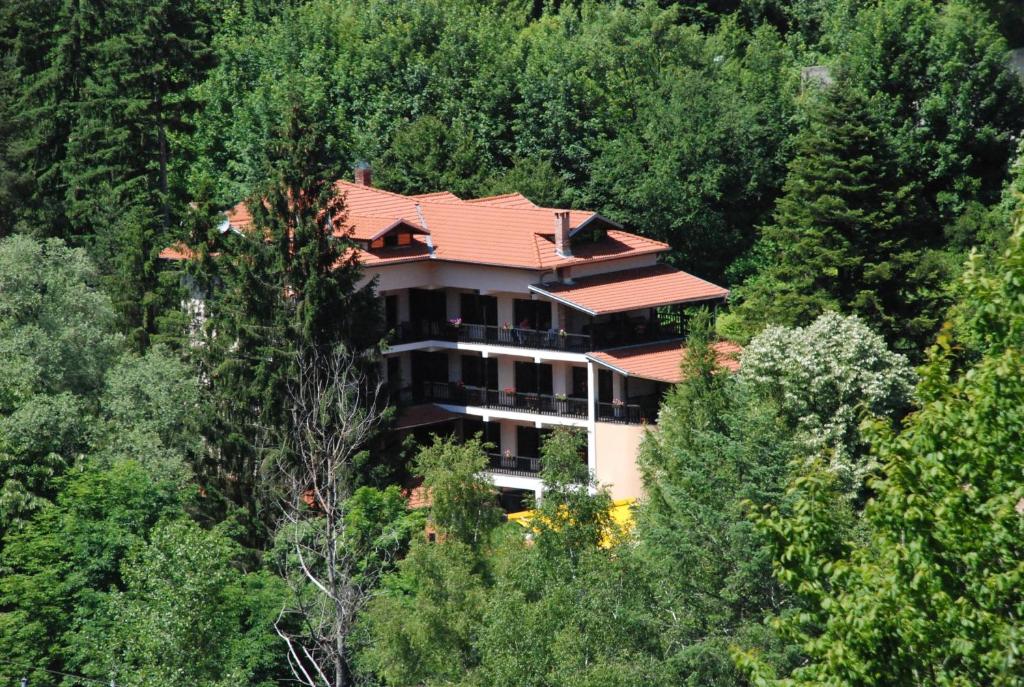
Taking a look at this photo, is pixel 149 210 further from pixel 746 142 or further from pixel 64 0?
pixel 746 142

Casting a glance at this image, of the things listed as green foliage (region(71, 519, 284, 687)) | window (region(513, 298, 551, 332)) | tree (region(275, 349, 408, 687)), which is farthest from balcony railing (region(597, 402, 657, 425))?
green foliage (region(71, 519, 284, 687))

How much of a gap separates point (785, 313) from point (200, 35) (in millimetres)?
27607

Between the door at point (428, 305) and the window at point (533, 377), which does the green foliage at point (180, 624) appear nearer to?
the window at point (533, 377)

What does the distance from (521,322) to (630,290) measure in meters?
3.69

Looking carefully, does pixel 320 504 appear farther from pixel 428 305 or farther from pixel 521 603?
pixel 428 305

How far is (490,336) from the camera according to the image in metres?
52.0

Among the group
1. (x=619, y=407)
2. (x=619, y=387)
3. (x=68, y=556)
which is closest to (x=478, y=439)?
(x=619, y=407)

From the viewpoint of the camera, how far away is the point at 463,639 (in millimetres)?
32625

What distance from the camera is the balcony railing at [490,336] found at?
50.5 meters

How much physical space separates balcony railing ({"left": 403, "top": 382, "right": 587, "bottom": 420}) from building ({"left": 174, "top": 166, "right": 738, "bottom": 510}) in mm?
43

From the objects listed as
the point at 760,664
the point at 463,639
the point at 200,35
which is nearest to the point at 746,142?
the point at 200,35

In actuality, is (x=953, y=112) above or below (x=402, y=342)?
above

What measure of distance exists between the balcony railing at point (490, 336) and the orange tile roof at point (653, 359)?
1007 millimetres

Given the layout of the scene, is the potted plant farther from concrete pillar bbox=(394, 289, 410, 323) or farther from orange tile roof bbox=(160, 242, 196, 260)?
orange tile roof bbox=(160, 242, 196, 260)
